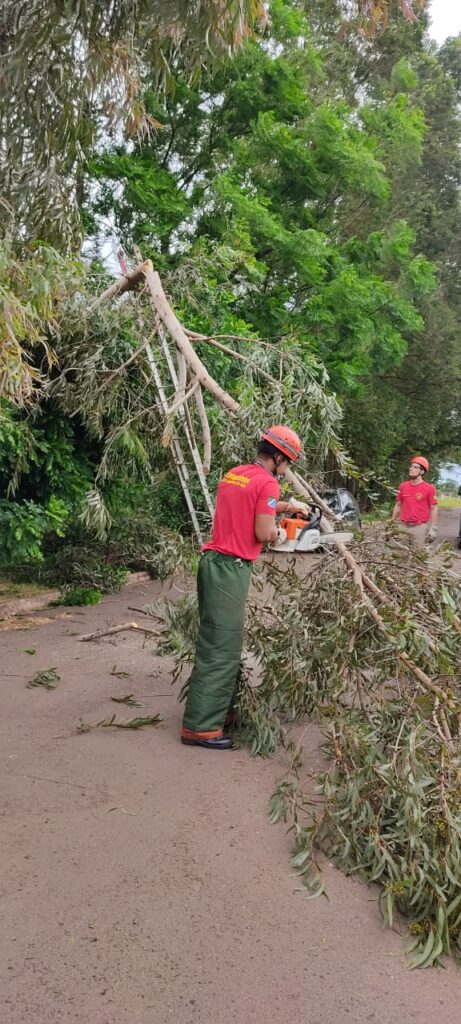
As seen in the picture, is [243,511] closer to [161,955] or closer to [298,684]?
[298,684]

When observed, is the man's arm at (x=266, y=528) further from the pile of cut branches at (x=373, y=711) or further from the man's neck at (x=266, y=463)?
the pile of cut branches at (x=373, y=711)

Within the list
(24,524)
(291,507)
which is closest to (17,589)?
(24,524)

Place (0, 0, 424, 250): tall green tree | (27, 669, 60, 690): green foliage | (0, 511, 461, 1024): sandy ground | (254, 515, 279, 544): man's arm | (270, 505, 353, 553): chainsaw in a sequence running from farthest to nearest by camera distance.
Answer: (27, 669, 60, 690): green foliage → (0, 0, 424, 250): tall green tree → (270, 505, 353, 553): chainsaw → (254, 515, 279, 544): man's arm → (0, 511, 461, 1024): sandy ground

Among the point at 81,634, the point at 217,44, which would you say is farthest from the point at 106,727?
the point at 217,44

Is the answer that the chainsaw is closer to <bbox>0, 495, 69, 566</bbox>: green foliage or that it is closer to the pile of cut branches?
the pile of cut branches

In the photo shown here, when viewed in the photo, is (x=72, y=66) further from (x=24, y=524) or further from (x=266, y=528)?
(x=24, y=524)

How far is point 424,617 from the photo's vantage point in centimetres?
470

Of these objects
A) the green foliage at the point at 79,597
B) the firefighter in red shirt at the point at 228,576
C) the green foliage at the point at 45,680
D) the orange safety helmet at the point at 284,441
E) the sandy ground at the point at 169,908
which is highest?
the orange safety helmet at the point at 284,441

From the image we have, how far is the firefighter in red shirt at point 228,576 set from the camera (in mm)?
4879

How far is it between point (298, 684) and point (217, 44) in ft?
13.4

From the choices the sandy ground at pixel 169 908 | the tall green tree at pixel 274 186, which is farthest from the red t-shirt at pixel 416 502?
the tall green tree at pixel 274 186

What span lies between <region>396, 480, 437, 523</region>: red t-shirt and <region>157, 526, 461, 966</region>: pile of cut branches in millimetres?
3803

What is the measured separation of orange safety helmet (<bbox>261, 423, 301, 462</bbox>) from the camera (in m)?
4.91

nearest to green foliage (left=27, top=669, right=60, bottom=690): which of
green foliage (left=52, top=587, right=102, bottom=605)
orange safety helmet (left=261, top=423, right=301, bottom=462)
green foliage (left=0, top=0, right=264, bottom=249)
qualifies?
orange safety helmet (left=261, top=423, right=301, bottom=462)
